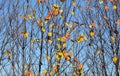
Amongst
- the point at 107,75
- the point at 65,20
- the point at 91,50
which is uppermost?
the point at 65,20

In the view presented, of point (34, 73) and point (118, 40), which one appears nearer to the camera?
point (34, 73)

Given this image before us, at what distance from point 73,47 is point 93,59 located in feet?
2.66

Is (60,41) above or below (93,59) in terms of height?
above

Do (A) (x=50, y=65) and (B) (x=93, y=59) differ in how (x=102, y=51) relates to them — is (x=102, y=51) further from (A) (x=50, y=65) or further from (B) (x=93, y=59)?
(A) (x=50, y=65)

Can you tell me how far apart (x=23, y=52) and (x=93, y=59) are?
1813 mm

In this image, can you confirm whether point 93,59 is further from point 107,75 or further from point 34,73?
point 34,73

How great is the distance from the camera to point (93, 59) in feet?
20.9

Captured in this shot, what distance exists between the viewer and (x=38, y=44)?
546 cm

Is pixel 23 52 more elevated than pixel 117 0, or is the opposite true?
pixel 117 0

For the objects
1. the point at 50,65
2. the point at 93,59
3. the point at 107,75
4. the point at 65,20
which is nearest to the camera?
the point at 50,65

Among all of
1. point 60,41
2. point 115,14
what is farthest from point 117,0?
point 60,41

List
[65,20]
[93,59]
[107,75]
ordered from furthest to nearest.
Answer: [93,59] → [107,75] → [65,20]

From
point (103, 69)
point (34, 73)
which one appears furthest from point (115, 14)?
point (34, 73)

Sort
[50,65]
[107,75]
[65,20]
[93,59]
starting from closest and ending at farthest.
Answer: [50,65] < [65,20] < [107,75] < [93,59]
